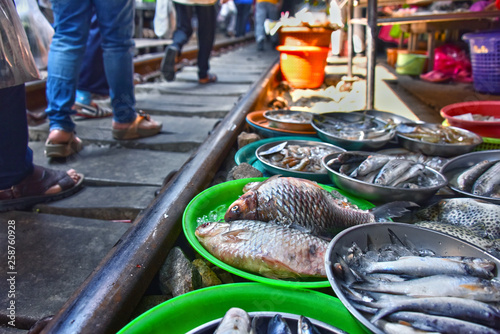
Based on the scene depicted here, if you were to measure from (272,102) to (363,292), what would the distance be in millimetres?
4372

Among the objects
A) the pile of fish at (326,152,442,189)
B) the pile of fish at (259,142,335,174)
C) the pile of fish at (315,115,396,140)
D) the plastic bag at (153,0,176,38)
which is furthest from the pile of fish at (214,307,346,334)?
the plastic bag at (153,0,176,38)

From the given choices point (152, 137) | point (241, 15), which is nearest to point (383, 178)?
point (152, 137)

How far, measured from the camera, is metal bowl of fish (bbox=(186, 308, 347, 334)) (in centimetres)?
100

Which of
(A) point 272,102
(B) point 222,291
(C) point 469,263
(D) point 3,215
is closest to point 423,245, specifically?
(C) point 469,263

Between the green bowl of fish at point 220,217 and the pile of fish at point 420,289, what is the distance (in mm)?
139

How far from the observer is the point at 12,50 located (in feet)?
5.72

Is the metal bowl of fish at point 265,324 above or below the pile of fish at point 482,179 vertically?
below

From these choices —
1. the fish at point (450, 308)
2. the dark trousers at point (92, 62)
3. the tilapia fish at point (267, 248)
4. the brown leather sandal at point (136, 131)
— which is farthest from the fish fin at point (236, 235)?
the dark trousers at point (92, 62)

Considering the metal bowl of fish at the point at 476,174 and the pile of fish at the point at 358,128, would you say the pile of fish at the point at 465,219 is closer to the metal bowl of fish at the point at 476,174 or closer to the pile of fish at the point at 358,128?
the metal bowl of fish at the point at 476,174

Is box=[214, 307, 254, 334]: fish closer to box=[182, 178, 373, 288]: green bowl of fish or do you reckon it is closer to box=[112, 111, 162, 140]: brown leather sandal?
box=[182, 178, 373, 288]: green bowl of fish

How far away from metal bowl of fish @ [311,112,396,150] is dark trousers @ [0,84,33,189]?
6.62 ft

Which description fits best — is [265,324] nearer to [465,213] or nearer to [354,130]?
[465,213]

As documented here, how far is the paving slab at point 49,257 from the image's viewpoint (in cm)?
149

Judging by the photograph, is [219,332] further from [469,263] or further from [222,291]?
[469,263]
